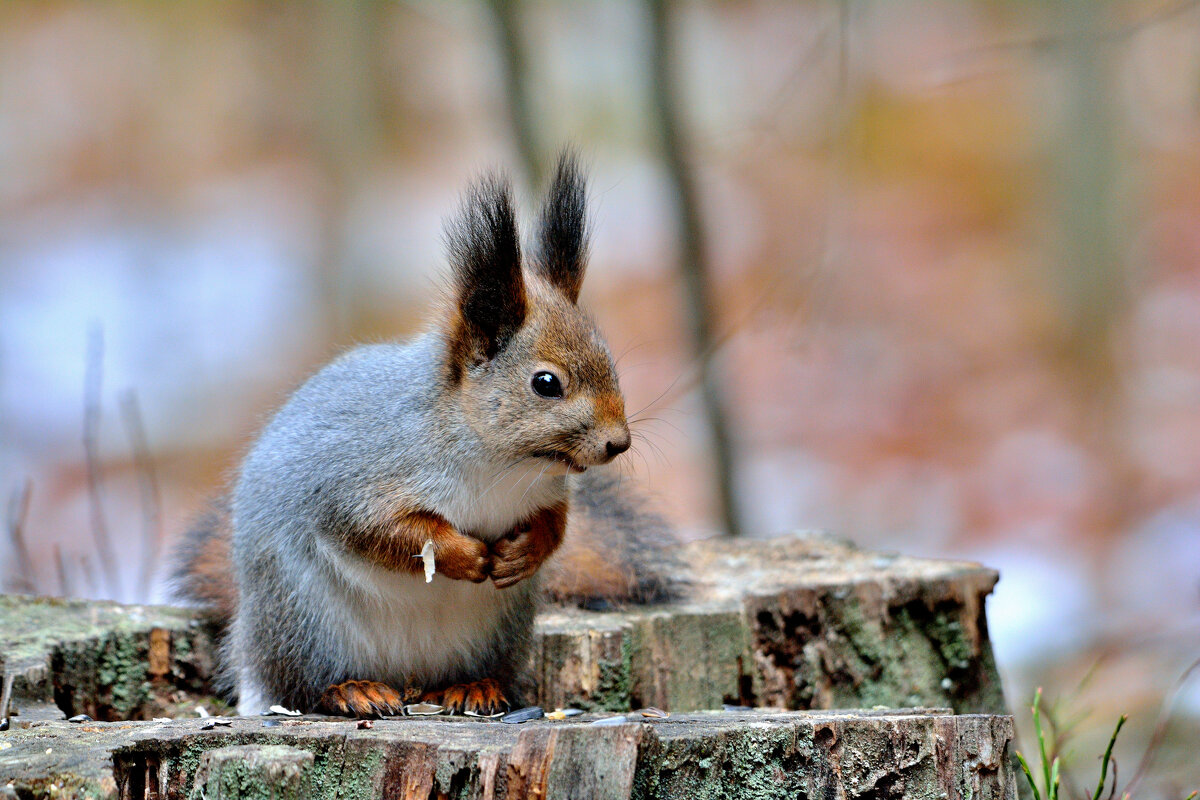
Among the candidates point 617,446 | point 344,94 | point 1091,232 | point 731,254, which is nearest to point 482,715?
point 617,446

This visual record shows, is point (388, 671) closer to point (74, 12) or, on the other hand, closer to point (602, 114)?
point (602, 114)

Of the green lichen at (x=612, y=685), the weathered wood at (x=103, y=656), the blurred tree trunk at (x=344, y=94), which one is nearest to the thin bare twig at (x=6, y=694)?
the weathered wood at (x=103, y=656)

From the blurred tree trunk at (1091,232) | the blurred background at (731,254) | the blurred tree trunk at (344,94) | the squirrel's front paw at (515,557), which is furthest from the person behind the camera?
the blurred tree trunk at (344,94)

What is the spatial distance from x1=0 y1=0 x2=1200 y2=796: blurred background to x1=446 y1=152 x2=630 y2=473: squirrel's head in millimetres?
2909

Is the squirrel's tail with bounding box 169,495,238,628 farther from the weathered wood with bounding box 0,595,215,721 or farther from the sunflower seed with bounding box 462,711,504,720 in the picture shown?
the sunflower seed with bounding box 462,711,504,720

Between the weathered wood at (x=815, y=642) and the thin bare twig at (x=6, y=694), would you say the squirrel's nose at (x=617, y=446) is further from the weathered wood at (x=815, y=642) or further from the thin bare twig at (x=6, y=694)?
the thin bare twig at (x=6, y=694)

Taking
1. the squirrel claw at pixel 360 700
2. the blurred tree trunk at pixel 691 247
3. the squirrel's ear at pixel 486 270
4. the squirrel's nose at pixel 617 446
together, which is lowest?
the squirrel claw at pixel 360 700

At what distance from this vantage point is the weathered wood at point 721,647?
2.34m

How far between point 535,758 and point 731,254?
21.6ft

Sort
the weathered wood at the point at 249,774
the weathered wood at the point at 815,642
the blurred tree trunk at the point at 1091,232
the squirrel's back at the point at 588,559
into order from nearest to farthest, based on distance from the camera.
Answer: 1. the weathered wood at the point at 249,774
2. the weathered wood at the point at 815,642
3. the squirrel's back at the point at 588,559
4. the blurred tree trunk at the point at 1091,232

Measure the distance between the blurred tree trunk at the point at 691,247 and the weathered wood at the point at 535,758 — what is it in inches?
103

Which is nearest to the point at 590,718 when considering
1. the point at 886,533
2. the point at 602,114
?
the point at 886,533

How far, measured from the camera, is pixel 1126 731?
13.0 ft

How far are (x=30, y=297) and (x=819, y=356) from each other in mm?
4678
